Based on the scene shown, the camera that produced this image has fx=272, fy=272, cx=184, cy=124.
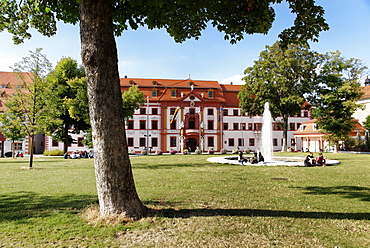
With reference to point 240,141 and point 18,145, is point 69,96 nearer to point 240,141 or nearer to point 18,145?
point 18,145

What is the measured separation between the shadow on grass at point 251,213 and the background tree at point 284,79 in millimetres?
34901

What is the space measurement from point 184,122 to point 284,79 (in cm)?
2305

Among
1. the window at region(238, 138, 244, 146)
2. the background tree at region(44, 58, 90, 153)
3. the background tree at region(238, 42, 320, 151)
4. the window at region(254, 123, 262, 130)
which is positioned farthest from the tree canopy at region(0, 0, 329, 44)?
Answer: the window at region(254, 123, 262, 130)

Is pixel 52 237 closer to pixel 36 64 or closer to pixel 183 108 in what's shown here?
pixel 36 64

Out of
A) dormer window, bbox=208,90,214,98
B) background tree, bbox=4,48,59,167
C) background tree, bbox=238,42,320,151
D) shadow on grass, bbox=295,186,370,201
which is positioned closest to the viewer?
shadow on grass, bbox=295,186,370,201

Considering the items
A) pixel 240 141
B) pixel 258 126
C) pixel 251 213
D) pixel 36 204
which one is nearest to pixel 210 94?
pixel 240 141

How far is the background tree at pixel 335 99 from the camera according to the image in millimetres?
40062

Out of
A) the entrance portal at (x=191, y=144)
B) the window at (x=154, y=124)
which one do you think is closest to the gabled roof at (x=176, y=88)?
the window at (x=154, y=124)

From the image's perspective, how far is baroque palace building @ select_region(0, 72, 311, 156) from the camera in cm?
5631

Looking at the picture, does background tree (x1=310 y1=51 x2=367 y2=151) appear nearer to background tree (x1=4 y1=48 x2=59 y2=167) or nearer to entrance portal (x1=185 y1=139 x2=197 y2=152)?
entrance portal (x1=185 y1=139 x2=197 y2=152)

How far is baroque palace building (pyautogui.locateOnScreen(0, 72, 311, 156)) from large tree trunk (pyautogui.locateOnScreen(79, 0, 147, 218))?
47.5 meters

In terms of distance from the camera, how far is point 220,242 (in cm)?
488

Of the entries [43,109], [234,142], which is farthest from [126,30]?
[234,142]

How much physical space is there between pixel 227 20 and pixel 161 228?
6498 millimetres
